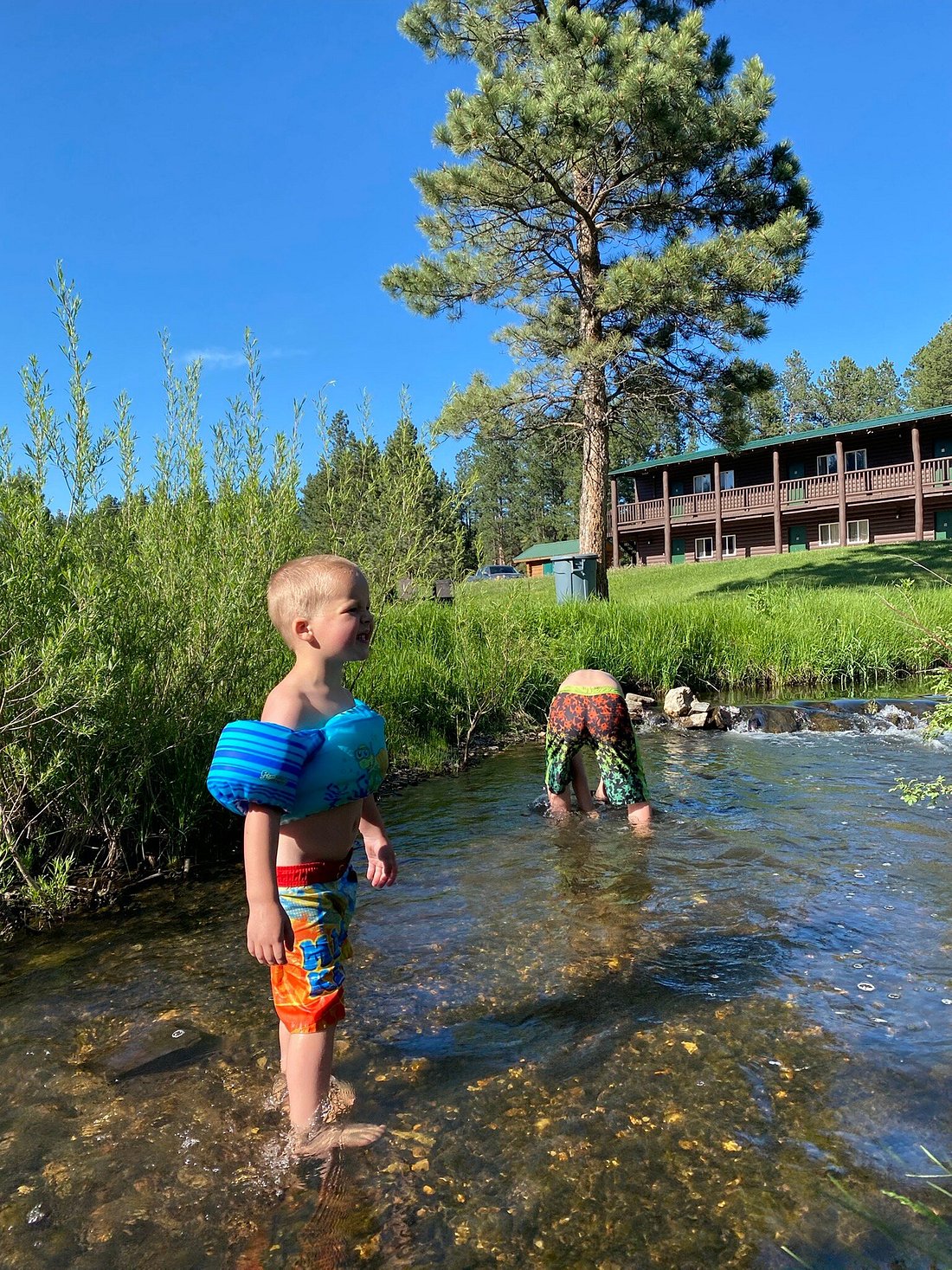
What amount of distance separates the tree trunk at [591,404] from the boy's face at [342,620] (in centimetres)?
1439

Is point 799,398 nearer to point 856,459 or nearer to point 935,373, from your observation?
point 935,373

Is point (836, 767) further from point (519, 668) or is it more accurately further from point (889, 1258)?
point (889, 1258)

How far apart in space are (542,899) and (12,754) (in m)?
2.78

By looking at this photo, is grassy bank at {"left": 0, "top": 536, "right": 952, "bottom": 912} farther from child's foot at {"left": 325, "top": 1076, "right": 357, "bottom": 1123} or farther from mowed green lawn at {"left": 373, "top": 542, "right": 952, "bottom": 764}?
child's foot at {"left": 325, "top": 1076, "right": 357, "bottom": 1123}

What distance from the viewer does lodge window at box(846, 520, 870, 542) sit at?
116 feet

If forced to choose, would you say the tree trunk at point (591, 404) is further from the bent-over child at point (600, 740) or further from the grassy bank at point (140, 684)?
the bent-over child at point (600, 740)

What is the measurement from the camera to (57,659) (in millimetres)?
4059

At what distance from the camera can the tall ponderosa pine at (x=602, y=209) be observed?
14188 millimetres

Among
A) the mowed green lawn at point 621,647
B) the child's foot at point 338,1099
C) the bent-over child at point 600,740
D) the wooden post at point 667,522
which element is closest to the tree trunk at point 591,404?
the mowed green lawn at point 621,647

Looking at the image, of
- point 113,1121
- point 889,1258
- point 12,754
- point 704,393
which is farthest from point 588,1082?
point 704,393

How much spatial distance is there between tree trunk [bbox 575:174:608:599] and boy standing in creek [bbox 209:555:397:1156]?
14.4m

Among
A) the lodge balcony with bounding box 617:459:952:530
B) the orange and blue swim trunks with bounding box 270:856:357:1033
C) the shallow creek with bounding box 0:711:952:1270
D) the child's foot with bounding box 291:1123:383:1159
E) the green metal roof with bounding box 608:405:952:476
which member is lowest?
the shallow creek with bounding box 0:711:952:1270

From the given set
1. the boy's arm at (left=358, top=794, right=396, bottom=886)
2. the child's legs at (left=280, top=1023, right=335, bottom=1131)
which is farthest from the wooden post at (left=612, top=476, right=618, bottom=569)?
the child's legs at (left=280, top=1023, right=335, bottom=1131)

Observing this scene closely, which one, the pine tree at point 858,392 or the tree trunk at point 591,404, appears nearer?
the tree trunk at point 591,404
